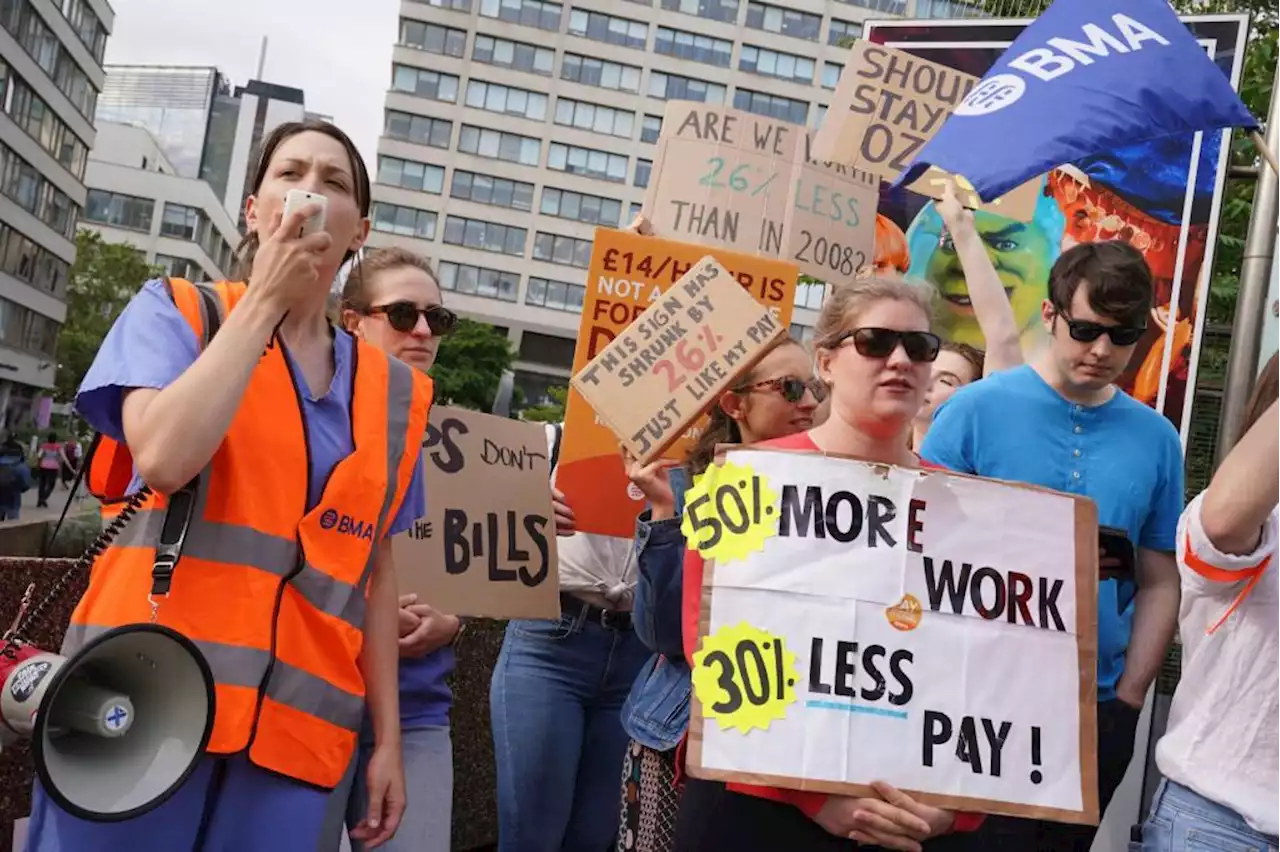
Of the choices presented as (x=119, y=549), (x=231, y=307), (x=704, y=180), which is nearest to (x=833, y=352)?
(x=231, y=307)

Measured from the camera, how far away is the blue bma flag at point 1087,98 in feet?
12.8

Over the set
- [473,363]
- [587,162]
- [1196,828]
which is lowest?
[1196,828]

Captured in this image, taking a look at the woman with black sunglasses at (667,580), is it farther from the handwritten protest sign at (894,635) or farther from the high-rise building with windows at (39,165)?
the high-rise building with windows at (39,165)

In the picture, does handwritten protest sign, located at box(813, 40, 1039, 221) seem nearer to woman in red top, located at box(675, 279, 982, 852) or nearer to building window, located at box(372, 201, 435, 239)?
woman in red top, located at box(675, 279, 982, 852)

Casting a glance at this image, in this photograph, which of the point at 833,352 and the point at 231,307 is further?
the point at 833,352

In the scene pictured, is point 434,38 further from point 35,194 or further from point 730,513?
point 730,513

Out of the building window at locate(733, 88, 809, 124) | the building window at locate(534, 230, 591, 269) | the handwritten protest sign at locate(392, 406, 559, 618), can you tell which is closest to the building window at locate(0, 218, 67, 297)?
the building window at locate(534, 230, 591, 269)

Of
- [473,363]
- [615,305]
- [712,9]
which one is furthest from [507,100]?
[615,305]

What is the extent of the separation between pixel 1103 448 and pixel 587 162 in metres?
66.1

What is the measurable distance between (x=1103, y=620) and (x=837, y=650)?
3.14 feet

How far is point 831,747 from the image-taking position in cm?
259

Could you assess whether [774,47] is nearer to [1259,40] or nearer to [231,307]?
[1259,40]

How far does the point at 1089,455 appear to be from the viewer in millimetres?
3342

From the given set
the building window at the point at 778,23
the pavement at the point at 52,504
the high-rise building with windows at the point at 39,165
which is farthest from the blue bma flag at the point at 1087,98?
the building window at the point at 778,23
